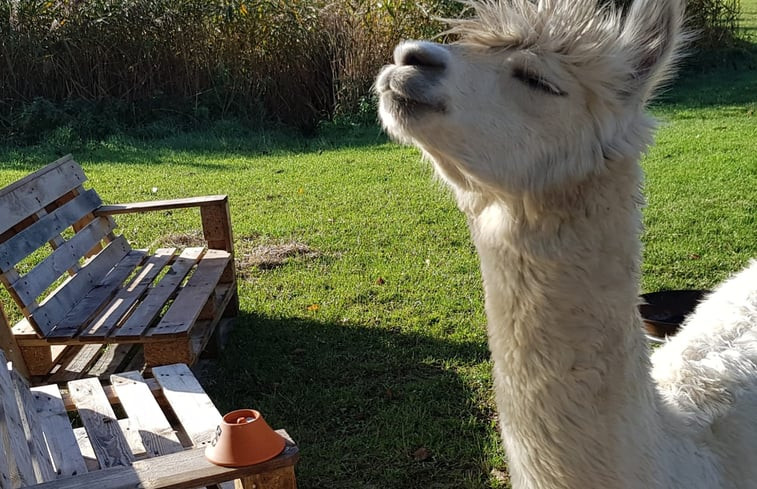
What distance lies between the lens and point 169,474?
7.35 feet

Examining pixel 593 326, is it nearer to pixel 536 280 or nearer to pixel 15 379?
pixel 536 280

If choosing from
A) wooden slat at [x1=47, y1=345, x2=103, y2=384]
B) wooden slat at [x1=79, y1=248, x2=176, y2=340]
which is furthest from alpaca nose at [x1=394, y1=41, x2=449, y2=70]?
wooden slat at [x1=47, y1=345, x2=103, y2=384]

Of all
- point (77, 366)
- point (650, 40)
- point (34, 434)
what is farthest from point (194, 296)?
point (650, 40)

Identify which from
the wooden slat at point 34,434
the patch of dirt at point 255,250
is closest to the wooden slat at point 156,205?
the patch of dirt at point 255,250

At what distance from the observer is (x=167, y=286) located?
16.7 ft

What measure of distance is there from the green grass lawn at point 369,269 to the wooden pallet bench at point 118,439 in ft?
2.89

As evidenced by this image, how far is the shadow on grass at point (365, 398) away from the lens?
3920 mm

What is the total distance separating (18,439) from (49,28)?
12.3 meters

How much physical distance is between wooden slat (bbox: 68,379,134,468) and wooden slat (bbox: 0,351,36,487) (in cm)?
50

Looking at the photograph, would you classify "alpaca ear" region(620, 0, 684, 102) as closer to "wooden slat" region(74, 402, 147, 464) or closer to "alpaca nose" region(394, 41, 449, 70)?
"alpaca nose" region(394, 41, 449, 70)

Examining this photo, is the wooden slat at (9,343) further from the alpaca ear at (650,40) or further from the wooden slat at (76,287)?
the alpaca ear at (650,40)

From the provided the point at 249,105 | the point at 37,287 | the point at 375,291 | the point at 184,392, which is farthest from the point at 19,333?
the point at 249,105

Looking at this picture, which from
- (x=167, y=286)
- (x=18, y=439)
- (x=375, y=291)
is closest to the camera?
(x=18, y=439)

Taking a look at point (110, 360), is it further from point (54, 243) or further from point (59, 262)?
point (54, 243)
